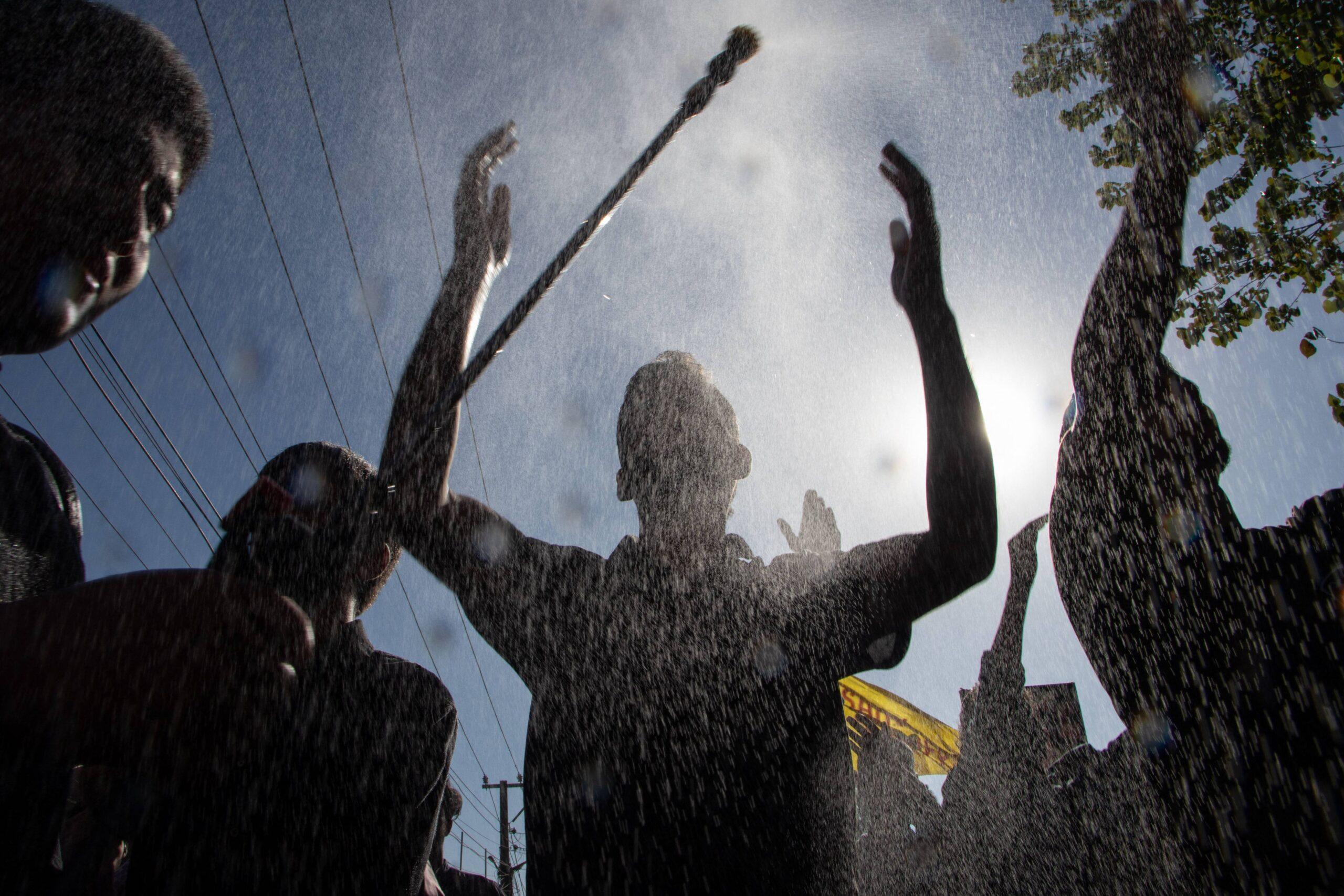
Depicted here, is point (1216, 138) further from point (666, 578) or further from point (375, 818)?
point (375, 818)

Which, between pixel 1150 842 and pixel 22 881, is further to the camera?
pixel 1150 842

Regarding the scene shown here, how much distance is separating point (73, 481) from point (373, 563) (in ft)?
2.49

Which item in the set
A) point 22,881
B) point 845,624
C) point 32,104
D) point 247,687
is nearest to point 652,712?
point 845,624

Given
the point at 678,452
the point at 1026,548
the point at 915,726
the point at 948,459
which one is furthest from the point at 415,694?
the point at 915,726

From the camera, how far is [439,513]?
143cm

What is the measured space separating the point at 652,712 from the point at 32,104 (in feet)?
5.85

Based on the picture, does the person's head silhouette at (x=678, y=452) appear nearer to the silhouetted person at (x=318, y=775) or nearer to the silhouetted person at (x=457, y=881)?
the silhouetted person at (x=318, y=775)

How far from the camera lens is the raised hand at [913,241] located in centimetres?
136

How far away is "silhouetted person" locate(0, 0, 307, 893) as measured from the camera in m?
0.94

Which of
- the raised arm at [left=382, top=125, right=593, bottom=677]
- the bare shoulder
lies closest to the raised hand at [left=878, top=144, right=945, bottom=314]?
the raised arm at [left=382, top=125, right=593, bottom=677]

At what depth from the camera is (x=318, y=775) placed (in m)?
1.29

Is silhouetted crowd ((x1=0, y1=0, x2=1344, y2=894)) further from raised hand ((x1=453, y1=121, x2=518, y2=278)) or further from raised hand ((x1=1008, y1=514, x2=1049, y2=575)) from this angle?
raised hand ((x1=1008, y1=514, x2=1049, y2=575))

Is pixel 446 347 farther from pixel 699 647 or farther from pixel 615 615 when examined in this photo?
pixel 699 647

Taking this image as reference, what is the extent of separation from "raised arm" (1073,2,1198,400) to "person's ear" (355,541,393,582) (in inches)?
65.9
